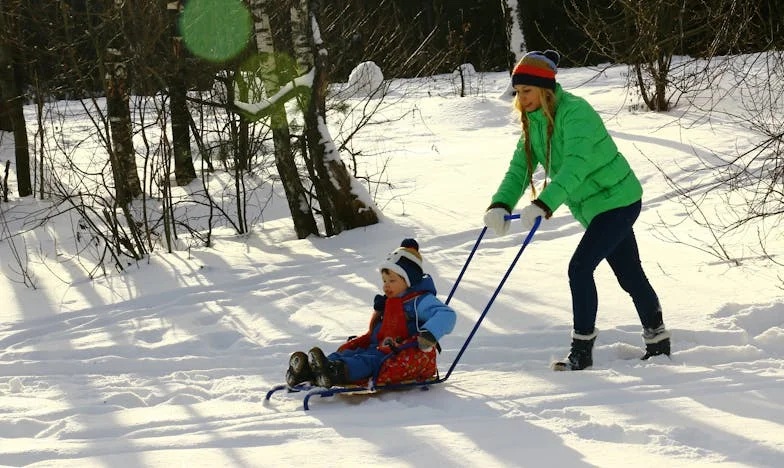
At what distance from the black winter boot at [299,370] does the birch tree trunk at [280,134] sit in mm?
4397

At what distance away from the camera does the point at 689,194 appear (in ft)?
28.6

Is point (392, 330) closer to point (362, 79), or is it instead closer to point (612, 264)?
point (612, 264)

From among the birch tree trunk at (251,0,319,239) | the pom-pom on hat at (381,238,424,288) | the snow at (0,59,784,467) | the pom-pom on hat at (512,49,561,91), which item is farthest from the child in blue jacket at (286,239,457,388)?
the birch tree trunk at (251,0,319,239)

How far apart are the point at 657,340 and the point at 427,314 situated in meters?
1.30

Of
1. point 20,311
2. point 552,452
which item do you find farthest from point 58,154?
point 552,452

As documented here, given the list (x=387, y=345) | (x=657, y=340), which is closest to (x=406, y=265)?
(x=387, y=345)

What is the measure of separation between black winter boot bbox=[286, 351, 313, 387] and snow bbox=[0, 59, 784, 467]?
13 cm

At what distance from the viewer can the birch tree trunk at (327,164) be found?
28.4 feet

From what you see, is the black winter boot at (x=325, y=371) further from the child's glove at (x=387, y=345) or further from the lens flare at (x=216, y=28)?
the lens flare at (x=216, y=28)

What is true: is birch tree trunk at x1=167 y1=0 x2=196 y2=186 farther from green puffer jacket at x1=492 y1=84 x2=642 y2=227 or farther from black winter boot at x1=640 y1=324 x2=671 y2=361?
black winter boot at x1=640 y1=324 x2=671 y2=361

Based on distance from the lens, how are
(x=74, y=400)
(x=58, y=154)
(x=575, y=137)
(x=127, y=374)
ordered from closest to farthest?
(x=575, y=137) < (x=74, y=400) < (x=127, y=374) < (x=58, y=154)

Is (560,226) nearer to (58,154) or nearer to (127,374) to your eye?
(127,374)

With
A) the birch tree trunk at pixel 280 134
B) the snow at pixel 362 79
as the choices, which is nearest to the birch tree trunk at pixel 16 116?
the snow at pixel 362 79

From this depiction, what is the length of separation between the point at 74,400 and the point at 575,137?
10.3ft
